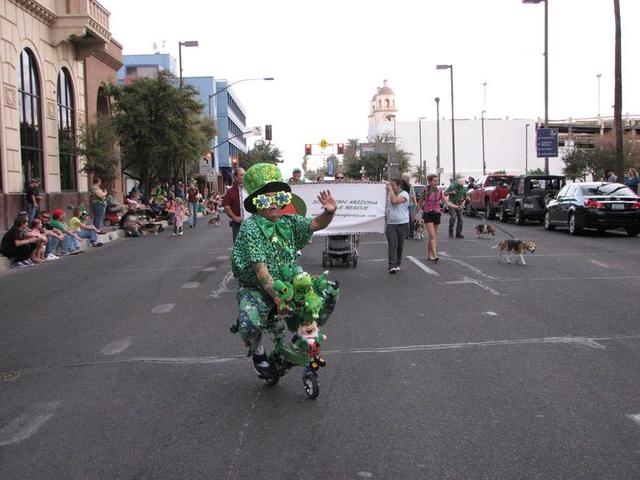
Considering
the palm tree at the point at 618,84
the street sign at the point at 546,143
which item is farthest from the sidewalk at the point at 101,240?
the street sign at the point at 546,143

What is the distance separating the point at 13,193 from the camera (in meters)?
22.1

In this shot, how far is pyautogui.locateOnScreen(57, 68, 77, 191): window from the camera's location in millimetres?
27234

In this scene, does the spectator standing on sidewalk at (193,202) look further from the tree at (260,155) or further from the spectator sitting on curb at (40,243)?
the tree at (260,155)

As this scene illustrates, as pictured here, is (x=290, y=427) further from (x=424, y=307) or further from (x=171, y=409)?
(x=424, y=307)

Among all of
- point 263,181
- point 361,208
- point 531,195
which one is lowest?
point 361,208

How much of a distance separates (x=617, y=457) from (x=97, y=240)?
707 inches

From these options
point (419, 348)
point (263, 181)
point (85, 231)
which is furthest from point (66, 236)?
point (263, 181)

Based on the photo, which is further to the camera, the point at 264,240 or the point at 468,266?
the point at 468,266

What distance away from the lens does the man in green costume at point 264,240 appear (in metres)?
4.94

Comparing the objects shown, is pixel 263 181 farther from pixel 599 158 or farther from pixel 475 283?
pixel 599 158

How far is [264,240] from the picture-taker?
4.96m

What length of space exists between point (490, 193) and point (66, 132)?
17.5 m

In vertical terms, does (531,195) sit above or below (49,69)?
below

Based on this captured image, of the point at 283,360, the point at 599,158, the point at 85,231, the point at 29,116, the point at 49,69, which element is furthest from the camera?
the point at 599,158
